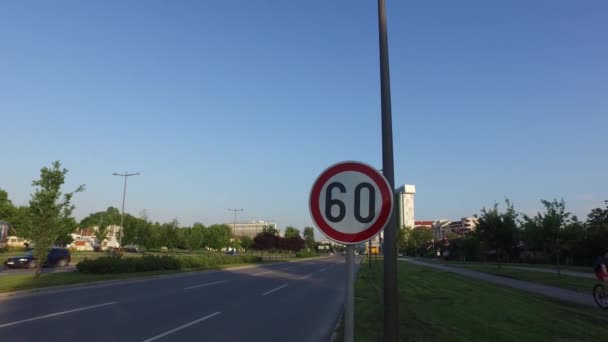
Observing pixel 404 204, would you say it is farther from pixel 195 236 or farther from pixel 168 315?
pixel 195 236

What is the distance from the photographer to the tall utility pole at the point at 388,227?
17.4 feet

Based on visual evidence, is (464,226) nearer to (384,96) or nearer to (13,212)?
(13,212)

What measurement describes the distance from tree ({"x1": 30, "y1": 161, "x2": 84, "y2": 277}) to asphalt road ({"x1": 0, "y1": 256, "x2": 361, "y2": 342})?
228 inches

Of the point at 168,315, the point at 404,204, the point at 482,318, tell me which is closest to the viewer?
the point at 404,204

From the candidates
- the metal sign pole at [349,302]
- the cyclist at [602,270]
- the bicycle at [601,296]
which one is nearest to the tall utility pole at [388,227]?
the metal sign pole at [349,302]

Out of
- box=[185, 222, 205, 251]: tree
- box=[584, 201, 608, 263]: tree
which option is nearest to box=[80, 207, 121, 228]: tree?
box=[185, 222, 205, 251]: tree

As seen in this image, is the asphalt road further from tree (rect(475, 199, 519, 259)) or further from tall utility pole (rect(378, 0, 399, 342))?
tree (rect(475, 199, 519, 259))

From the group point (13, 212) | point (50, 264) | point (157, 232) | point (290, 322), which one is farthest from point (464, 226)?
point (290, 322)

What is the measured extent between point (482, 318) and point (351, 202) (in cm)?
904

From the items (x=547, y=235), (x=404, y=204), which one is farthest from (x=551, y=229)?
(x=404, y=204)

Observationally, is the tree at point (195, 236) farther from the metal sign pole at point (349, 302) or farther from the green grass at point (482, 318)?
the metal sign pole at point (349, 302)

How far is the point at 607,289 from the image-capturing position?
13641mm

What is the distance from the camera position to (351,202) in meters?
4.11

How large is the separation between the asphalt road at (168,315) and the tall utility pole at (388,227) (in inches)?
184
